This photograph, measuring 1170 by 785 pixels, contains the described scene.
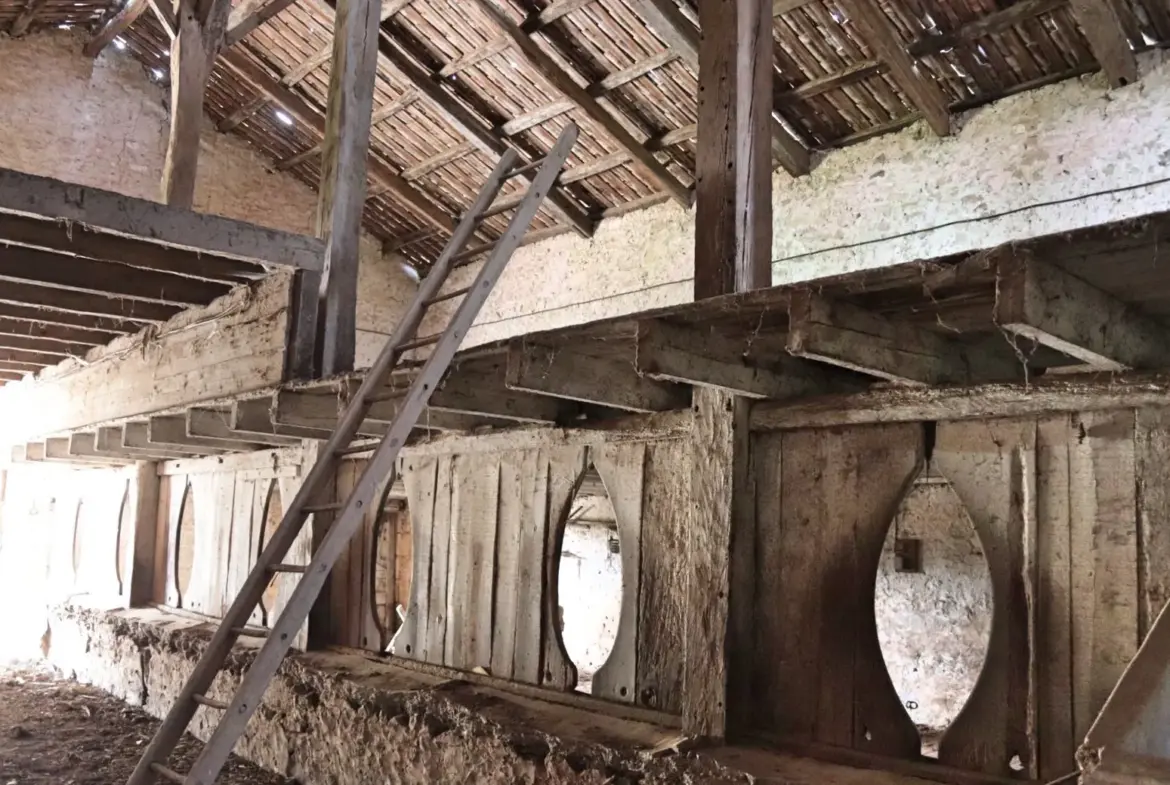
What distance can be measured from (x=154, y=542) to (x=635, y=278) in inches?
220

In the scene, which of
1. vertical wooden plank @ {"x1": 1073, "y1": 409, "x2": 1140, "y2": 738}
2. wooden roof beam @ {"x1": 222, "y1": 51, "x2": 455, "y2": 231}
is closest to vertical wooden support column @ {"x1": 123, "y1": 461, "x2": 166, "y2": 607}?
wooden roof beam @ {"x1": 222, "y1": 51, "x2": 455, "y2": 231}

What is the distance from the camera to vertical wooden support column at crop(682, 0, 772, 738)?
133 inches

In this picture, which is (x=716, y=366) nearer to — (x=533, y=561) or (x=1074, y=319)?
(x=1074, y=319)

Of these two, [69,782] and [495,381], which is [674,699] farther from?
[69,782]

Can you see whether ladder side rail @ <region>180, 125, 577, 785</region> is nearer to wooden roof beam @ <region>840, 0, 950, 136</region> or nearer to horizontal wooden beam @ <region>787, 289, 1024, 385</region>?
horizontal wooden beam @ <region>787, 289, 1024, 385</region>

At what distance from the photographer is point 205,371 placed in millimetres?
5777

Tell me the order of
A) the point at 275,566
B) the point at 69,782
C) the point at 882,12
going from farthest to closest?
1. the point at 882,12
2. the point at 69,782
3. the point at 275,566

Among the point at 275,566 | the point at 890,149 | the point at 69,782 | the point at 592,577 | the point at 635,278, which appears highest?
the point at 890,149

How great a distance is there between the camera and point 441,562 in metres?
5.08

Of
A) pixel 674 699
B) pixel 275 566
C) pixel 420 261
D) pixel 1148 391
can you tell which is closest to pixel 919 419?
pixel 1148 391

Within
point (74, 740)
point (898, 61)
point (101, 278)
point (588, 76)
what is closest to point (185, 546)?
point (74, 740)

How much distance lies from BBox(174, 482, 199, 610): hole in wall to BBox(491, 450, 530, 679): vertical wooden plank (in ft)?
13.3

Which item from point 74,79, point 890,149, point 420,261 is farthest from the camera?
point 420,261

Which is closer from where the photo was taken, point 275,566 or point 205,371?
point 275,566
